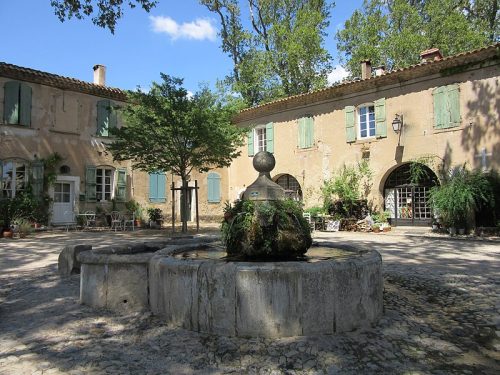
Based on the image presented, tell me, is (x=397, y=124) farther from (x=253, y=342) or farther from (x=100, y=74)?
(x=100, y=74)

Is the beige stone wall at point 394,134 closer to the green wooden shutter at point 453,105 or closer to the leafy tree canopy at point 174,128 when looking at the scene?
the green wooden shutter at point 453,105

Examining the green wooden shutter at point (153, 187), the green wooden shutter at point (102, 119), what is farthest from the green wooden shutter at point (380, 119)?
the green wooden shutter at point (102, 119)

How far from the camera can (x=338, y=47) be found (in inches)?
923

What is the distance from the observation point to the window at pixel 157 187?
17609 millimetres

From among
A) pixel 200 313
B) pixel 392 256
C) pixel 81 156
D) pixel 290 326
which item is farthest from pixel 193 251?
pixel 81 156

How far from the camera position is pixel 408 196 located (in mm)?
14539

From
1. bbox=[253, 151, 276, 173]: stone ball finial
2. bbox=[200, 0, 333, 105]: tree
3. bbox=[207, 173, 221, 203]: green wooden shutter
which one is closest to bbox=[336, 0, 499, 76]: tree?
bbox=[200, 0, 333, 105]: tree

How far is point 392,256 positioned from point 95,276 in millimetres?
5869

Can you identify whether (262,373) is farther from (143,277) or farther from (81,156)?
(81,156)

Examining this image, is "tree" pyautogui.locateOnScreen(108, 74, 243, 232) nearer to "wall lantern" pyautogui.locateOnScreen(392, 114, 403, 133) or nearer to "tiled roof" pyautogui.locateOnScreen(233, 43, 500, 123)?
"tiled roof" pyautogui.locateOnScreen(233, 43, 500, 123)

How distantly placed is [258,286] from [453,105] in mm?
12185

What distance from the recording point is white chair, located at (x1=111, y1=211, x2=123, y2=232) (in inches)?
582

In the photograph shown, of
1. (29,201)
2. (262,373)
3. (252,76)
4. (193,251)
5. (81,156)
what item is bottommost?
(262,373)

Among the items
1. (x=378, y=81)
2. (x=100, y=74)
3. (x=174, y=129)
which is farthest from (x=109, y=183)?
(x=378, y=81)
